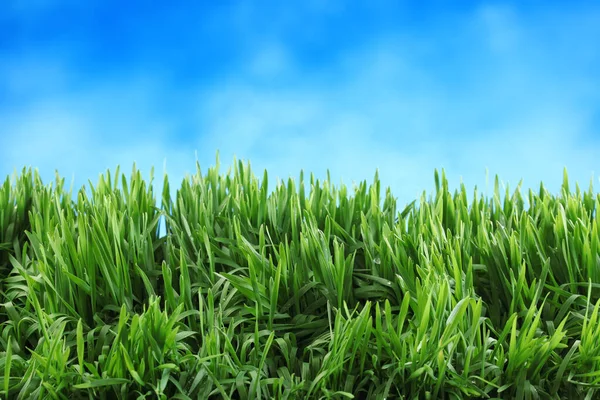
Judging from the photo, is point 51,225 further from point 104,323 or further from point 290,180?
point 290,180

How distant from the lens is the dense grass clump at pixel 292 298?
2.33m

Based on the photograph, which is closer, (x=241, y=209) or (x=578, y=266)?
(x=578, y=266)

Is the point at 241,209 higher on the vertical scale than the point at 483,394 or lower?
higher

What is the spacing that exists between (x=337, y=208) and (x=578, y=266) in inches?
45.0

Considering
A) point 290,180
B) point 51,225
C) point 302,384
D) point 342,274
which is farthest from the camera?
point 290,180

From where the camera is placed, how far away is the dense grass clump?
91.9 inches

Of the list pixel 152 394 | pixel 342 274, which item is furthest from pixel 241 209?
pixel 152 394

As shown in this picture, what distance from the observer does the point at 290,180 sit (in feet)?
11.4

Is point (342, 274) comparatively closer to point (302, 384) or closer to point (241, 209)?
point (302, 384)

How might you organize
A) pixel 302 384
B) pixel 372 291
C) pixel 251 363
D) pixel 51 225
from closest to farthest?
1. pixel 302 384
2. pixel 251 363
3. pixel 372 291
4. pixel 51 225

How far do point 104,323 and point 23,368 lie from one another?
36 centimetres

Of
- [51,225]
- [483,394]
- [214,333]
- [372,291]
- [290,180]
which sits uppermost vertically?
[290,180]

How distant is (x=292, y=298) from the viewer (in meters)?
2.74

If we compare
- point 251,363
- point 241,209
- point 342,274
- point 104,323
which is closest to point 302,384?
point 251,363
